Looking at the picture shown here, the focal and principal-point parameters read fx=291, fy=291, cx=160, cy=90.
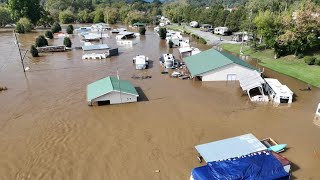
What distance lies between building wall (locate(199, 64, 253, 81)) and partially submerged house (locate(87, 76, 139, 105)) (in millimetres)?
11269

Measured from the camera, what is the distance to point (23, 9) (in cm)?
9675

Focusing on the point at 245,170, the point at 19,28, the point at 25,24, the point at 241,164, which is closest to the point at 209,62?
the point at 241,164

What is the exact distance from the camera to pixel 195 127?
2559cm

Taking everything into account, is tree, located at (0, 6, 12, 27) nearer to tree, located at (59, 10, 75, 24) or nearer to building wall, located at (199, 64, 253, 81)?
tree, located at (59, 10, 75, 24)

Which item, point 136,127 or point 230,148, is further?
point 136,127

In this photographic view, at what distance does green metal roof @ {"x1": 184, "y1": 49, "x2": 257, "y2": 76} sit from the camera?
3712 cm

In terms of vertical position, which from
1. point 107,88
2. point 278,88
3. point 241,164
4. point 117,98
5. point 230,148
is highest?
point 107,88

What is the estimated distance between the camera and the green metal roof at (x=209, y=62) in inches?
1461

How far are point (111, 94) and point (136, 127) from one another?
18.9ft

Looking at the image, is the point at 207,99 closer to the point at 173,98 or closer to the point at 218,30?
the point at 173,98

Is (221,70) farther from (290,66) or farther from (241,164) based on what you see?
(241,164)

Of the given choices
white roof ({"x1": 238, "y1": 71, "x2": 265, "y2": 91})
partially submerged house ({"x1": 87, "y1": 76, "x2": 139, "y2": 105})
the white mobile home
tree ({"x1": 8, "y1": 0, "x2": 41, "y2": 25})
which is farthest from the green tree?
the white mobile home

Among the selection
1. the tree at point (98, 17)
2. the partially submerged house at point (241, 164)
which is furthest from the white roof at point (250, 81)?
the tree at point (98, 17)

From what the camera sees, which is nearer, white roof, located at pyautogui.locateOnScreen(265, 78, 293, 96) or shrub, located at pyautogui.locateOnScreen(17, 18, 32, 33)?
white roof, located at pyautogui.locateOnScreen(265, 78, 293, 96)
